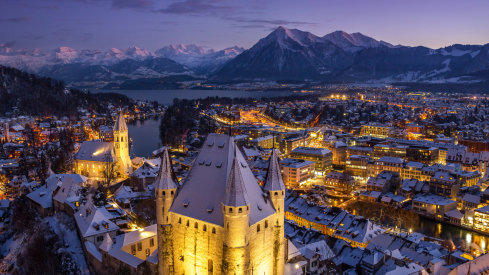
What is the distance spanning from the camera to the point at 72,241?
19141 mm

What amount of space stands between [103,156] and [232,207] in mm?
22215

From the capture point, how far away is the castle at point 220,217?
1172 cm

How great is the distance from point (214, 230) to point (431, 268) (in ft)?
44.2

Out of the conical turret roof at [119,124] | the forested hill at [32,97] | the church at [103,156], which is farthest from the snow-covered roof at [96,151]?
the forested hill at [32,97]

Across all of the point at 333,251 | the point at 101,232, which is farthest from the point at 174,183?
the point at 333,251

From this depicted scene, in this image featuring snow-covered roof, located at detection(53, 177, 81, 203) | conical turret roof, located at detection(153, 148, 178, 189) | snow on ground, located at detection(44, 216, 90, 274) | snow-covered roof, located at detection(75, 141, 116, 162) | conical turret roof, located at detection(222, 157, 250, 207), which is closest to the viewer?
conical turret roof, located at detection(222, 157, 250, 207)

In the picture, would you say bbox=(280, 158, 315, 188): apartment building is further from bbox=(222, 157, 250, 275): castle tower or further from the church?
bbox=(222, 157, 250, 275): castle tower

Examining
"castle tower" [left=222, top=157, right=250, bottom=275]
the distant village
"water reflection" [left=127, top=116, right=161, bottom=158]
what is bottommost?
"water reflection" [left=127, top=116, right=161, bottom=158]

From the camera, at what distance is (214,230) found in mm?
12234

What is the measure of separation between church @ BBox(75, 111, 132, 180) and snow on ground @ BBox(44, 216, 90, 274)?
30.1 feet

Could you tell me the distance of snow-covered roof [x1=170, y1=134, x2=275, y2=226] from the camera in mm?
12303

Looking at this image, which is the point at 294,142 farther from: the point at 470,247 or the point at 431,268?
the point at 431,268

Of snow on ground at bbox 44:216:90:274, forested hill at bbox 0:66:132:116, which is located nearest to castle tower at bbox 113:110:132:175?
snow on ground at bbox 44:216:90:274

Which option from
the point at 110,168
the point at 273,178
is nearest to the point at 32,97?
the point at 110,168
